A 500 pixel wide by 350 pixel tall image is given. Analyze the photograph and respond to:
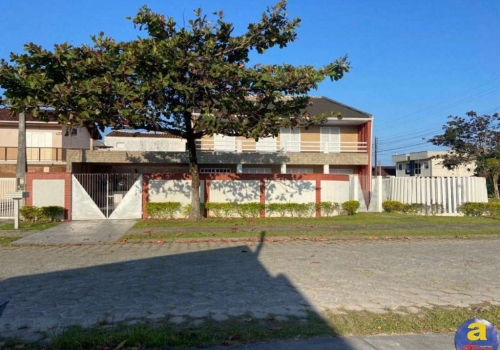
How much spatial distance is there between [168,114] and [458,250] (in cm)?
1042

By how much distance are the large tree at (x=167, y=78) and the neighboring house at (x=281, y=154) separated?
9.47 m

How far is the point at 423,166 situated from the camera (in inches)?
2229

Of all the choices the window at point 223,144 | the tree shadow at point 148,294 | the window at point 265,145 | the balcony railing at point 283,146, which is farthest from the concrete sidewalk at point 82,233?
the window at point 265,145

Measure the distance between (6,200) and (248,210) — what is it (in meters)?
10.7

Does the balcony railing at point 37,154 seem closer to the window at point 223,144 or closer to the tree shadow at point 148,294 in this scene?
the window at point 223,144

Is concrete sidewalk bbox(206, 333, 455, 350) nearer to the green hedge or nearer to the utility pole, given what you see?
the green hedge

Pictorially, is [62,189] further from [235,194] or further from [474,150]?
[474,150]

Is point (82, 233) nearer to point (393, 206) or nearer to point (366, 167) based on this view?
point (393, 206)

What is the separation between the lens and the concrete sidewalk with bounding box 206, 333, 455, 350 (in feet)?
14.2

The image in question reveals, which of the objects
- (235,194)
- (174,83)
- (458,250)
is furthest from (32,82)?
(458,250)

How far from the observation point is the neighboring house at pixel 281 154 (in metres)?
25.3

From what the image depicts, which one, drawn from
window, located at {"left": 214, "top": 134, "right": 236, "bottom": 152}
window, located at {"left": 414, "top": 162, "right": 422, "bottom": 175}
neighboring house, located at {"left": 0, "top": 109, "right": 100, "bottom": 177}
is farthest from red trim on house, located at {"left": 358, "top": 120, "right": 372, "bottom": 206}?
window, located at {"left": 414, "top": 162, "right": 422, "bottom": 175}

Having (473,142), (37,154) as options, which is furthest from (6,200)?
(473,142)

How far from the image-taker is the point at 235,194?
20.3 metres
